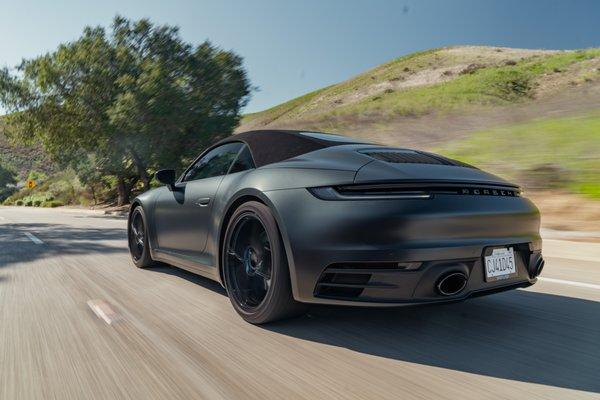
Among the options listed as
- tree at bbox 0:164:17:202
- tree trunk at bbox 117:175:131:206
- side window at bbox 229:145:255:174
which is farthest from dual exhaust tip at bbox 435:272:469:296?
tree at bbox 0:164:17:202

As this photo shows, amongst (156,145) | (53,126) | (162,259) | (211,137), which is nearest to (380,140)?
(211,137)

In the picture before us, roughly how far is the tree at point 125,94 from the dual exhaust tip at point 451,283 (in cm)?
2016

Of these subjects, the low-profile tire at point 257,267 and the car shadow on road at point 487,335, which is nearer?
the car shadow on road at point 487,335

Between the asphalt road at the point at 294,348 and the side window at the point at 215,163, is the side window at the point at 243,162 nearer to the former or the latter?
the side window at the point at 215,163

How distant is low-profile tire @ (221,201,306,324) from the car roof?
0.41 metres

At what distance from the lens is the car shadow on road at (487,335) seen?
2.52 m

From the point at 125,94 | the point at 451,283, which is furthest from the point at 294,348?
the point at 125,94

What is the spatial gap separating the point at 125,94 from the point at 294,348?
2069 centimetres

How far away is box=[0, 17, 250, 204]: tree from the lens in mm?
22234

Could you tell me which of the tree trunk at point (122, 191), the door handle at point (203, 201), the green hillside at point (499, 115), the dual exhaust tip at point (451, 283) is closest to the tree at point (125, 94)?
the tree trunk at point (122, 191)

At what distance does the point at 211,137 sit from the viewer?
24.0 meters

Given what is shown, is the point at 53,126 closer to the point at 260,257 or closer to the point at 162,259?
the point at 162,259

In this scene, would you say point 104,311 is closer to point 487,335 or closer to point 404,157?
point 404,157

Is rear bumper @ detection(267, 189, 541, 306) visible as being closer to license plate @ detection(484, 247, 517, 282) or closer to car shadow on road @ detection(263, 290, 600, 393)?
license plate @ detection(484, 247, 517, 282)
